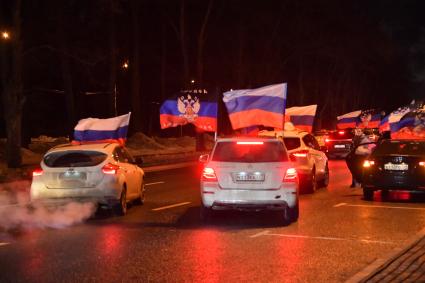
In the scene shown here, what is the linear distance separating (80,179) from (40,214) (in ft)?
4.08

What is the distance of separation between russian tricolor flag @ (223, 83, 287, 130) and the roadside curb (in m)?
9.20

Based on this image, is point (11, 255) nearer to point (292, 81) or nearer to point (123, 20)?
point (123, 20)

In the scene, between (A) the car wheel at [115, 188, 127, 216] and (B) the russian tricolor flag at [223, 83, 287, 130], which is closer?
(A) the car wheel at [115, 188, 127, 216]

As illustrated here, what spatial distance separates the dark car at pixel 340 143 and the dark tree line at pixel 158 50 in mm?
11979

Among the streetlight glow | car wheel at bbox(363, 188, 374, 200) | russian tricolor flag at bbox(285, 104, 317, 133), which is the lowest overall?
car wheel at bbox(363, 188, 374, 200)

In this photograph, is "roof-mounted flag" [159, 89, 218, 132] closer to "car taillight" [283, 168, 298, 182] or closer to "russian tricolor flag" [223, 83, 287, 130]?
"russian tricolor flag" [223, 83, 287, 130]

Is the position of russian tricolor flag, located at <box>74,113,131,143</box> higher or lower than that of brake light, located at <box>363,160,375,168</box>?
higher

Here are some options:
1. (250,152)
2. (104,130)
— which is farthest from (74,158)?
(104,130)

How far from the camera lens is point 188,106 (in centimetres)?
3053

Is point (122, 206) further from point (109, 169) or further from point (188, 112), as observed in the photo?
point (188, 112)

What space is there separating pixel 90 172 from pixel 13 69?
1719cm

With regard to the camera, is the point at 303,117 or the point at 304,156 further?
the point at 303,117

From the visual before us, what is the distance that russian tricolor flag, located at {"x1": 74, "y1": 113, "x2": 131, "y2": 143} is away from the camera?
21469 mm

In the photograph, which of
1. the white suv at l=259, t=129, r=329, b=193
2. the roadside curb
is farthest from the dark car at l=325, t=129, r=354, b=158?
the roadside curb
